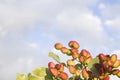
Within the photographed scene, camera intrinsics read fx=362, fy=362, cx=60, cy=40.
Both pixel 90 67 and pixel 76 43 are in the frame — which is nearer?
pixel 90 67

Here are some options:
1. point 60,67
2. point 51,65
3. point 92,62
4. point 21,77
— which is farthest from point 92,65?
point 21,77

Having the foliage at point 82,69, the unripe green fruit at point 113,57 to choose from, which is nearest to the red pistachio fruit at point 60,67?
the foliage at point 82,69

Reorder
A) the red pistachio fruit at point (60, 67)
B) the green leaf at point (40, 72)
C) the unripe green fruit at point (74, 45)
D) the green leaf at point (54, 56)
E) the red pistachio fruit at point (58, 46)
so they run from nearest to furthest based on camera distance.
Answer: the red pistachio fruit at point (60, 67) < the green leaf at point (40, 72) < the green leaf at point (54, 56) < the unripe green fruit at point (74, 45) < the red pistachio fruit at point (58, 46)

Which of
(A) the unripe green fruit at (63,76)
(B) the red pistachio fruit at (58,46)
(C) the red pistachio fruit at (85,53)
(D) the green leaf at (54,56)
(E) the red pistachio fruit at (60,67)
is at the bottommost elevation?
(A) the unripe green fruit at (63,76)

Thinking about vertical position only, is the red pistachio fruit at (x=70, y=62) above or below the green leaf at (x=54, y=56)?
below

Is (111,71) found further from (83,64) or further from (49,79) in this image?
(49,79)

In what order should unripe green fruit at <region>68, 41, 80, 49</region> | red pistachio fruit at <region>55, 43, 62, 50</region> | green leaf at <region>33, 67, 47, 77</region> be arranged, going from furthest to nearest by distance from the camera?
red pistachio fruit at <region>55, 43, 62, 50</region>
unripe green fruit at <region>68, 41, 80, 49</region>
green leaf at <region>33, 67, 47, 77</region>

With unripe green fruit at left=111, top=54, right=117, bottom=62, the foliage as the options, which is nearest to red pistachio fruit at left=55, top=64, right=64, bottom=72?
the foliage

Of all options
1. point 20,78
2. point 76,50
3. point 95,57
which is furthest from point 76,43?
point 20,78

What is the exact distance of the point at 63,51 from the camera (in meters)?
5.14

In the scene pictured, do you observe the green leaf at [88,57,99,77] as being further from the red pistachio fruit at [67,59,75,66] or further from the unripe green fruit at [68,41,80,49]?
the unripe green fruit at [68,41,80,49]

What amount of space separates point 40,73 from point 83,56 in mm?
619

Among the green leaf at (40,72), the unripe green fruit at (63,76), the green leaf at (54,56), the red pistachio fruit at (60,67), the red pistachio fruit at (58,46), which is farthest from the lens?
the red pistachio fruit at (58,46)

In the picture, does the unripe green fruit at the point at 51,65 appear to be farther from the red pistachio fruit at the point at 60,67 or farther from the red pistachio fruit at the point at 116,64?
the red pistachio fruit at the point at 116,64
